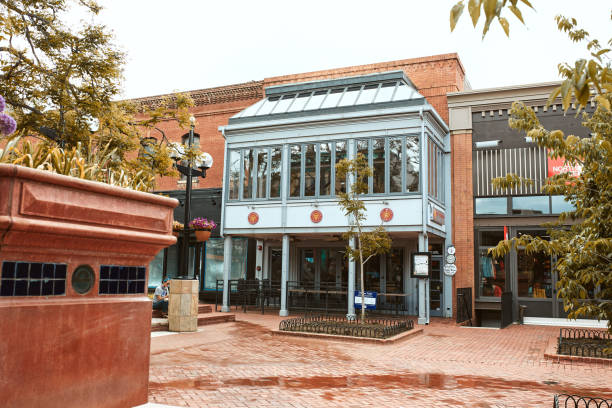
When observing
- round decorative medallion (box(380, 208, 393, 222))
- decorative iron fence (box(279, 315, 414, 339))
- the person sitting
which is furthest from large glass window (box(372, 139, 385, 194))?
the person sitting

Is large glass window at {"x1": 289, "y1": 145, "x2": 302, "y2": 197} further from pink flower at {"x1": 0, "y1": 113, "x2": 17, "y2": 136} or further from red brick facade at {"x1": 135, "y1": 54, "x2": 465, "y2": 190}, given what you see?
pink flower at {"x1": 0, "y1": 113, "x2": 17, "y2": 136}

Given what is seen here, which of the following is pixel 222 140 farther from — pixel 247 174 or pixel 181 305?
pixel 181 305

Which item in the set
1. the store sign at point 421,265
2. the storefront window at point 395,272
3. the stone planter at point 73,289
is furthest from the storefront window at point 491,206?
the stone planter at point 73,289

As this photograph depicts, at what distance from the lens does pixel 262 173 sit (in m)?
19.3

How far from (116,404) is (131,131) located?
731 centimetres

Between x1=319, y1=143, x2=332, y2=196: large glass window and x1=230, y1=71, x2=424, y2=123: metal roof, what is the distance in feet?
4.73

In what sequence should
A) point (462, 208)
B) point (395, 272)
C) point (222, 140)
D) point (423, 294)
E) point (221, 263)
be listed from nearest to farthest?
point (423, 294), point (462, 208), point (395, 272), point (221, 263), point (222, 140)

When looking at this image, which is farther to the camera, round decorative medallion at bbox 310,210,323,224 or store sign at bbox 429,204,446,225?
round decorative medallion at bbox 310,210,323,224

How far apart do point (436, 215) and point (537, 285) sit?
462 centimetres

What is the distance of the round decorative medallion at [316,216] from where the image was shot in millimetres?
17875

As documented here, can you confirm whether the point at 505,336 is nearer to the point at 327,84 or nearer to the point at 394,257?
the point at 394,257

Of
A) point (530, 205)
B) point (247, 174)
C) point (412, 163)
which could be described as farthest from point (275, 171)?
point (530, 205)

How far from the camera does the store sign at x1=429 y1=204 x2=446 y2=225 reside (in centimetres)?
1705

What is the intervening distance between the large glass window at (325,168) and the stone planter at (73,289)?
1445 cm
